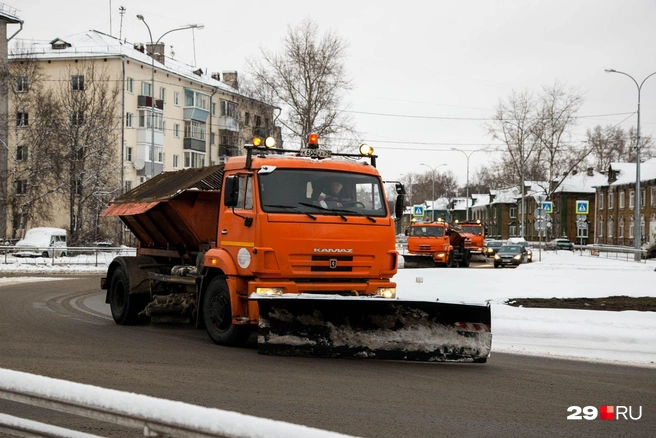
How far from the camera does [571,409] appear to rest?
7570 mm

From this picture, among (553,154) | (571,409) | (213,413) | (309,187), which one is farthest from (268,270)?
(553,154)

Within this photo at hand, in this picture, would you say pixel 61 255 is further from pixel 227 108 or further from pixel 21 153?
pixel 227 108

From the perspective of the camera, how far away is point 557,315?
15062mm

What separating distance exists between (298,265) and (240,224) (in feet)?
3.65

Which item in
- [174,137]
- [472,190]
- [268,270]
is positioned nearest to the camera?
[268,270]

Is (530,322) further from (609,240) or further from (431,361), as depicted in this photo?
(609,240)

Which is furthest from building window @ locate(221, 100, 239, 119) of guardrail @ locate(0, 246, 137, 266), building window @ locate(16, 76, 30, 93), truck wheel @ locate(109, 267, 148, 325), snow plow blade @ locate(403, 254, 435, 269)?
truck wheel @ locate(109, 267, 148, 325)

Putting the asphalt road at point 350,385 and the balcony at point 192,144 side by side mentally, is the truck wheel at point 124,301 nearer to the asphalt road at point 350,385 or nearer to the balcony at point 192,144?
the asphalt road at point 350,385

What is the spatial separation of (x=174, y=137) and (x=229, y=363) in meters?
64.0

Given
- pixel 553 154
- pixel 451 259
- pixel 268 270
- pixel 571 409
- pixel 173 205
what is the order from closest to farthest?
1. pixel 571 409
2. pixel 268 270
3. pixel 173 205
4. pixel 451 259
5. pixel 553 154

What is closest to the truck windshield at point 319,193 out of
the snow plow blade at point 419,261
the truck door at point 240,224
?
the truck door at point 240,224

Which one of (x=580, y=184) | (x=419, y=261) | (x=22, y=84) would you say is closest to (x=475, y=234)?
(x=419, y=261)

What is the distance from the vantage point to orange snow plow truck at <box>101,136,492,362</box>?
34.1ft

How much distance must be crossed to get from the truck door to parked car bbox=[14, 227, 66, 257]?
31.8m
